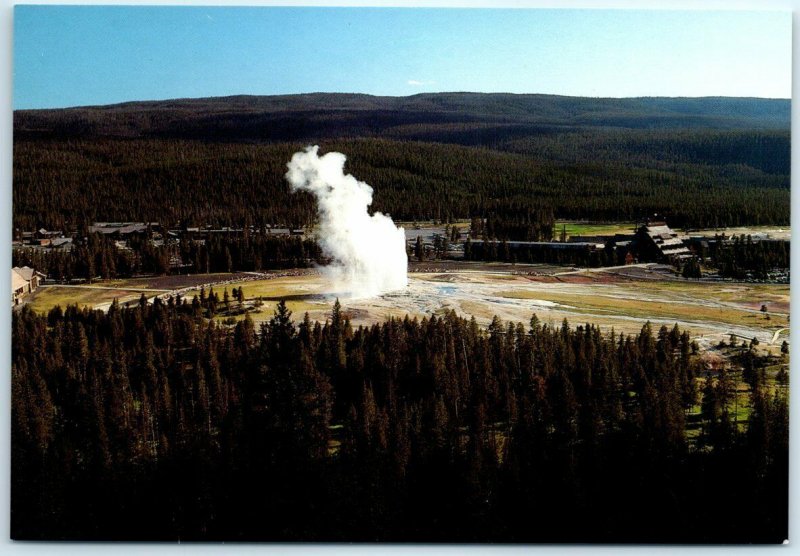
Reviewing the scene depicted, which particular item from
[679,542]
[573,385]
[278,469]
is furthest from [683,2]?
[278,469]

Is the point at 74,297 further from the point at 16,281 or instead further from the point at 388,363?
the point at 388,363

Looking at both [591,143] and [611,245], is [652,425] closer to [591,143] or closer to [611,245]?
[611,245]

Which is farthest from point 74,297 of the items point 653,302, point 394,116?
point 653,302

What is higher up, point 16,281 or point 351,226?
point 351,226

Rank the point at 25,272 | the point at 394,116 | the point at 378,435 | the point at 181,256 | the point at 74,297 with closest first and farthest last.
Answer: the point at 378,435 → the point at 25,272 → the point at 74,297 → the point at 394,116 → the point at 181,256

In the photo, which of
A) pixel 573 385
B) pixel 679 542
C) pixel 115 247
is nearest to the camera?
pixel 679 542

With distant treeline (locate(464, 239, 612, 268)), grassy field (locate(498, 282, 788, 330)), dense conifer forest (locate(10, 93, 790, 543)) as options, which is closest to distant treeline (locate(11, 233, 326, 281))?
dense conifer forest (locate(10, 93, 790, 543))
